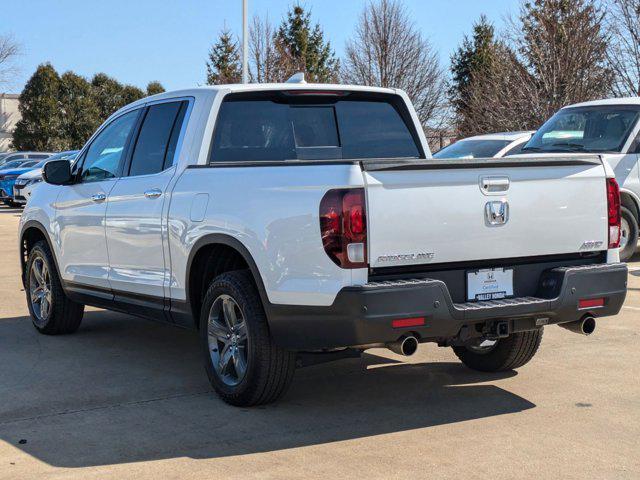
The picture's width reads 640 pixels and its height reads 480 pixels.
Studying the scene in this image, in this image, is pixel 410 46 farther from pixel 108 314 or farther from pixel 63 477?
pixel 63 477

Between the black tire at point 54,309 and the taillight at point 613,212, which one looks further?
the black tire at point 54,309

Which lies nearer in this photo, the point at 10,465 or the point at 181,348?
the point at 10,465

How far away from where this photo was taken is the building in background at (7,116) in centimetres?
6291

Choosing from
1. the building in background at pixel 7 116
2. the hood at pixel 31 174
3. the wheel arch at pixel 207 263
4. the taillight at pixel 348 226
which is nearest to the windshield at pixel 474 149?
the wheel arch at pixel 207 263

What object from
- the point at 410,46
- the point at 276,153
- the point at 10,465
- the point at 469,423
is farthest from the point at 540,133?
the point at 410,46

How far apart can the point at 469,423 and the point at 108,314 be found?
4.97 m

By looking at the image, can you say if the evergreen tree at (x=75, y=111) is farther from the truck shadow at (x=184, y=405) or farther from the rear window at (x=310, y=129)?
the rear window at (x=310, y=129)

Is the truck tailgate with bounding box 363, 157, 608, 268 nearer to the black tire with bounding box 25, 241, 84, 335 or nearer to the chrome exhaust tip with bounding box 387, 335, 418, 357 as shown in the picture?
the chrome exhaust tip with bounding box 387, 335, 418, 357

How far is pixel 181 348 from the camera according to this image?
7812 mm

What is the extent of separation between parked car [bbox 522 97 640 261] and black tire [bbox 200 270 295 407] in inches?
308

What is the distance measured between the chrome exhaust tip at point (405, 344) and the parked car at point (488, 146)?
35.5 ft

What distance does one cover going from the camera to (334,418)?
5.68 metres

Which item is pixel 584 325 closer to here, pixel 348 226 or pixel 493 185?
pixel 493 185

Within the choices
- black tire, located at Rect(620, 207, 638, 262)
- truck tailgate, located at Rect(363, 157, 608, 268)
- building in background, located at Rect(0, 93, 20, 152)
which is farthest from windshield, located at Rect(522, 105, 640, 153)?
building in background, located at Rect(0, 93, 20, 152)
